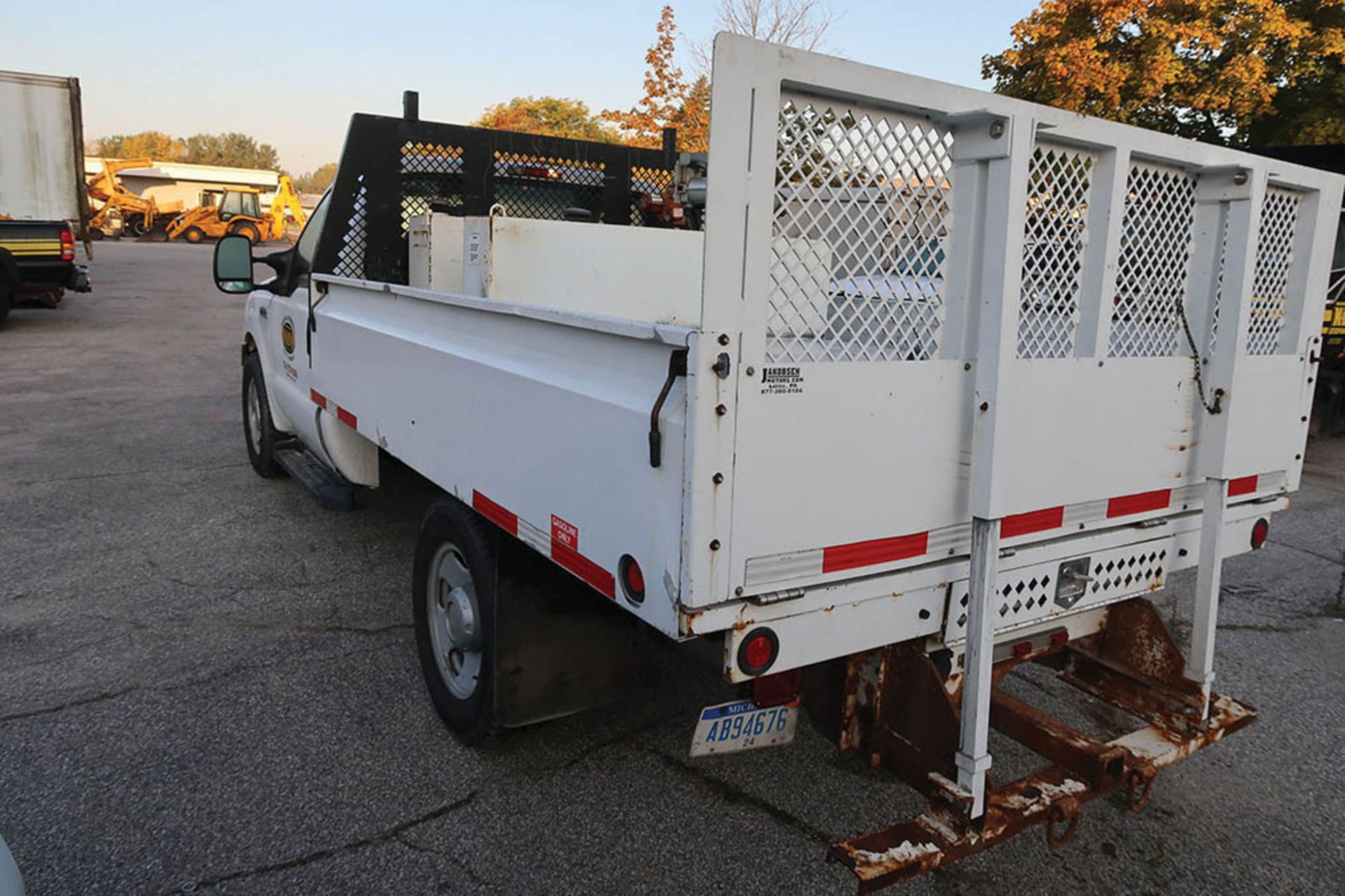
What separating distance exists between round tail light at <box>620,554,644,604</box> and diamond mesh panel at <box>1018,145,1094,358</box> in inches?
45.1

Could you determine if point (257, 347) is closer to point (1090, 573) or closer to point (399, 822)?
point (399, 822)

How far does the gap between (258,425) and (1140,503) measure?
19.6 feet

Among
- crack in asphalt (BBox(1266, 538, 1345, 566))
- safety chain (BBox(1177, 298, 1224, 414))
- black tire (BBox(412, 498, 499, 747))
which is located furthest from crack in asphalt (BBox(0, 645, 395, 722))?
crack in asphalt (BBox(1266, 538, 1345, 566))

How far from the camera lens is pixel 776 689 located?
2.64 metres

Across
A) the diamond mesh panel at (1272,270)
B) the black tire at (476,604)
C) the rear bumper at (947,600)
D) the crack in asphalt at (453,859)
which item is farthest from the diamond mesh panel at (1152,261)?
the crack in asphalt at (453,859)

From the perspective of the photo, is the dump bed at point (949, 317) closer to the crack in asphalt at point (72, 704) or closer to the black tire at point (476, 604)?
the black tire at point (476, 604)

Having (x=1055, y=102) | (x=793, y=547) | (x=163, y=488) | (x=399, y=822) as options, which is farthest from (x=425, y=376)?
(x=1055, y=102)

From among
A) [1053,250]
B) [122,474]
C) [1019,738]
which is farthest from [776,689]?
[122,474]

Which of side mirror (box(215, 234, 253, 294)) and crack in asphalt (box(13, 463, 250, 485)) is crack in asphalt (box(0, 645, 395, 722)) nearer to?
side mirror (box(215, 234, 253, 294))

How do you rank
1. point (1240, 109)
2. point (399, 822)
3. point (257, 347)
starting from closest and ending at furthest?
1. point (399, 822)
2. point (257, 347)
3. point (1240, 109)

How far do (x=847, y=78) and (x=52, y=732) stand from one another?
356cm

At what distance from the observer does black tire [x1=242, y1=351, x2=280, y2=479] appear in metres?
6.55

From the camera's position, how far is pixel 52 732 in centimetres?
350

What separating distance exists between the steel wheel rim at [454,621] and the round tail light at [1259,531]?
265cm
